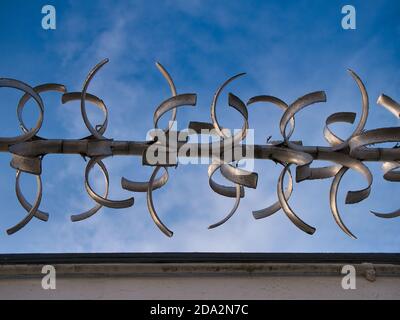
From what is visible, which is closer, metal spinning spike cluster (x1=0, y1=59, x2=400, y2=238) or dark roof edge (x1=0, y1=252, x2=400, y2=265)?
dark roof edge (x1=0, y1=252, x2=400, y2=265)

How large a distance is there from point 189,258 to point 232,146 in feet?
2.77

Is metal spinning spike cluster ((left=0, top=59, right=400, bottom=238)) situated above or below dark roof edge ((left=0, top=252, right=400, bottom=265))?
above

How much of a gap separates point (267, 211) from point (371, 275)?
983 mm

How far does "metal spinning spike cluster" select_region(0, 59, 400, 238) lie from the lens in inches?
216

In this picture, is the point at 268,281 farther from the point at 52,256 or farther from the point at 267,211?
the point at 52,256

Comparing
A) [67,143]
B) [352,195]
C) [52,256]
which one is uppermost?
[67,143]

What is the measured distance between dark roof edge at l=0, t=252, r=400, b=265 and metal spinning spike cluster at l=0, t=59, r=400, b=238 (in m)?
0.18

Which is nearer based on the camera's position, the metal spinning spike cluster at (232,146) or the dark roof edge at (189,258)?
the dark roof edge at (189,258)

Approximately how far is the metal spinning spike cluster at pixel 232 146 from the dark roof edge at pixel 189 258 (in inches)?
7.3

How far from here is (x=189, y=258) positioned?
17.2 ft

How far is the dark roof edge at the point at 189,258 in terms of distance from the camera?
5227mm

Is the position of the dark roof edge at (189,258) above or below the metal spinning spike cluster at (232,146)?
below
